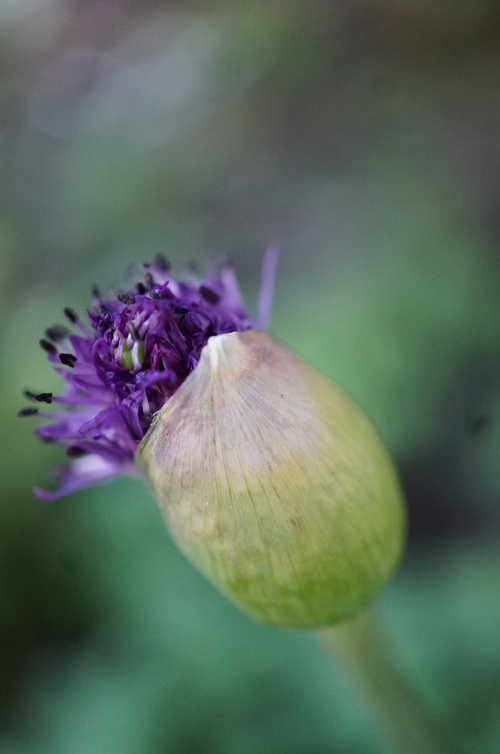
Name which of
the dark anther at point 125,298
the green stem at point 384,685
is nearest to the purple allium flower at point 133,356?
the dark anther at point 125,298

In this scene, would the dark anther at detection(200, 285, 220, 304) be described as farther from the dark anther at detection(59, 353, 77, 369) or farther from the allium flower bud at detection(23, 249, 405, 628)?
the dark anther at detection(59, 353, 77, 369)

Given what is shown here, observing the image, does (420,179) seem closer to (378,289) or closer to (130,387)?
(378,289)

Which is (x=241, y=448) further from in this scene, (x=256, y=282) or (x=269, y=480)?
(x=256, y=282)

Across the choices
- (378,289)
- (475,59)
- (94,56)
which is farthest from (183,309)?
(94,56)

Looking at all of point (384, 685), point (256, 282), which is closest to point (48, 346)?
point (384, 685)

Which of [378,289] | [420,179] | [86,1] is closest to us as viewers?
[378,289]

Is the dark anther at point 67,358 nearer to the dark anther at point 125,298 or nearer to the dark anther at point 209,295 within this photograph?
the dark anther at point 125,298
